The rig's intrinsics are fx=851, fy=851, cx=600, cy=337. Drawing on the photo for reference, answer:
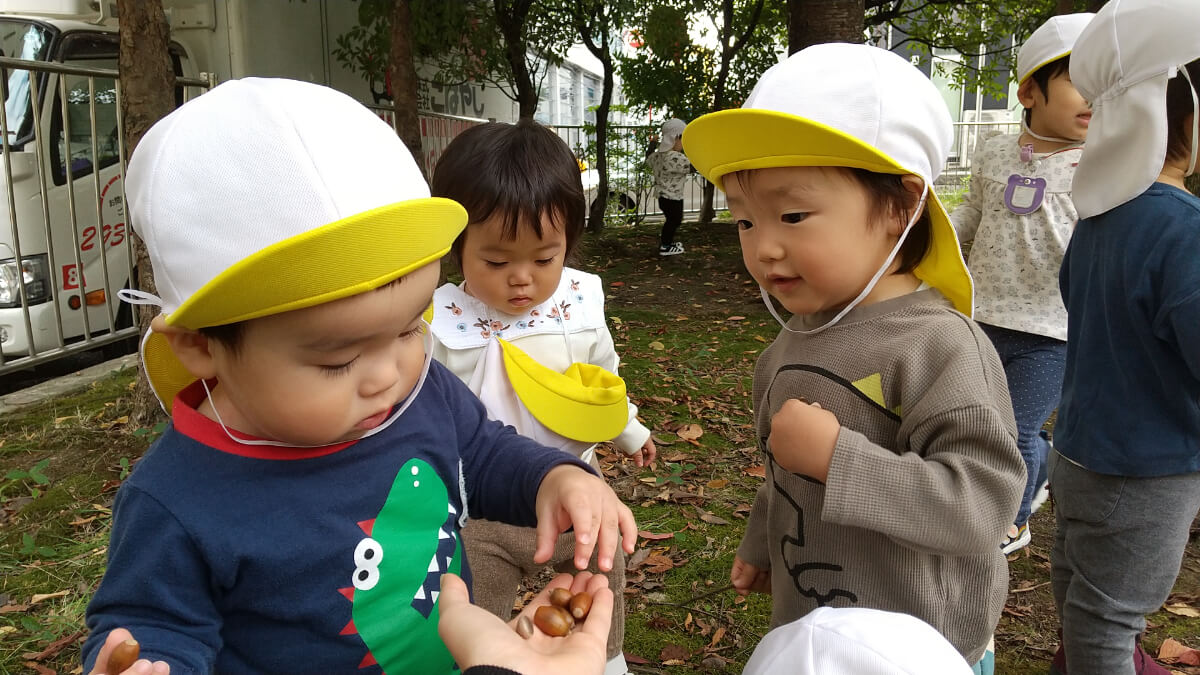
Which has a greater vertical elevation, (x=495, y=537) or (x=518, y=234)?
(x=518, y=234)

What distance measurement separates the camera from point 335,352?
1283 millimetres

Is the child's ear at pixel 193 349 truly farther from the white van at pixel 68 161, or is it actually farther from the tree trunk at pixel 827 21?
the tree trunk at pixel 827 21

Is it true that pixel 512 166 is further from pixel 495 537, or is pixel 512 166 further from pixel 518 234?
pixel 495 537

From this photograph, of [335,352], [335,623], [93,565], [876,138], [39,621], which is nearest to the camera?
[335,352]

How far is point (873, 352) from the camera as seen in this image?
67.7 inches

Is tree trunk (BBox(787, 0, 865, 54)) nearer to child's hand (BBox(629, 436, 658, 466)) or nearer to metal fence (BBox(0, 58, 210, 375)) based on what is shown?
metal fence (BBox(0, 58, 210, 375))

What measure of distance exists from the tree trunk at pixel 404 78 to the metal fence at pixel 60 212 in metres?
1.42

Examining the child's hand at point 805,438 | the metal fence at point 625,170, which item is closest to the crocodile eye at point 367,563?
the child's hand at point 805,438

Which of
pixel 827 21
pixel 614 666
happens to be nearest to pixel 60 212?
pixel 614 666

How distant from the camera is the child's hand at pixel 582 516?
1464 mm

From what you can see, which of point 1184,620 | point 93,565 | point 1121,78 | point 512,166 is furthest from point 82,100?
point 1184,620

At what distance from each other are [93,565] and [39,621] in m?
0.35

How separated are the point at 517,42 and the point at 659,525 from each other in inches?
354

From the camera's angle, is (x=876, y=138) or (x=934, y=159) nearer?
(x=876, y=138)
